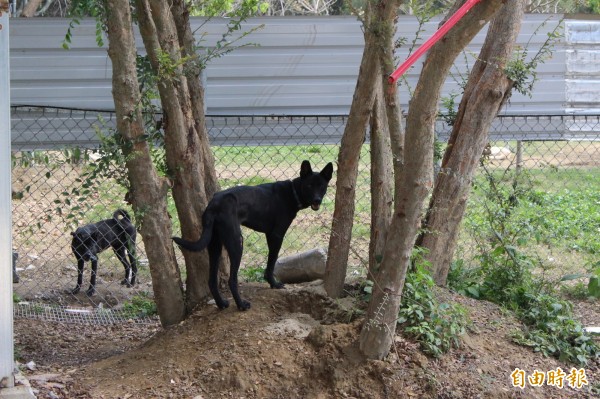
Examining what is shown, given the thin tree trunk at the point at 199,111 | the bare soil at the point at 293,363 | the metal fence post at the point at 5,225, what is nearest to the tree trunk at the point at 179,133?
the thin tree trunk at the point at 199,111

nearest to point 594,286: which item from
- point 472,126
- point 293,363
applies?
point 472,126

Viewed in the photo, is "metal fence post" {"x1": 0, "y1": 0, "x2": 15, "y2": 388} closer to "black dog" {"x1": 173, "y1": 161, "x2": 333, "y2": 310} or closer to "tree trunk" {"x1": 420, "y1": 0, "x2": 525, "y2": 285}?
"black dog" {"x1": 173, "y1": 161, "x2": 333, "y2": 310}

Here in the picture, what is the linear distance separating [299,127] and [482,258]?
2.29m

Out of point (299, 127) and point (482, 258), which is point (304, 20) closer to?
point (299, 127)

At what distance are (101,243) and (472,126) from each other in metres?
3.99

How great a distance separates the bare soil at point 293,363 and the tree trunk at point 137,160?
1.54 ft

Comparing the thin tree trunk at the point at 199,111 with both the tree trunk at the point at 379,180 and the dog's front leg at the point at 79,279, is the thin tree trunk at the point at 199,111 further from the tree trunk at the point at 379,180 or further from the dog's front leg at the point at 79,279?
the dog's front leg at the point at 79,279

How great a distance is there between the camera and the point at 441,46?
354 cm

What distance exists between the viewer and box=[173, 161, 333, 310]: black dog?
17.8 feet

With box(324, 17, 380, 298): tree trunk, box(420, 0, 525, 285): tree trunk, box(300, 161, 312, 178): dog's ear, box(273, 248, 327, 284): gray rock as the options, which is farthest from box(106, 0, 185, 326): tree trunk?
box(420, 0, 525, 285): tree trunk

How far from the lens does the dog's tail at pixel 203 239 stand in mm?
5197

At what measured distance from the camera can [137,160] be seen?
5145 mm

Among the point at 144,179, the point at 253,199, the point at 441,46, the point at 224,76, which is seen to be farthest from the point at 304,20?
the point at 441,46

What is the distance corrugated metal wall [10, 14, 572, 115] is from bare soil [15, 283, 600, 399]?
330 cm
